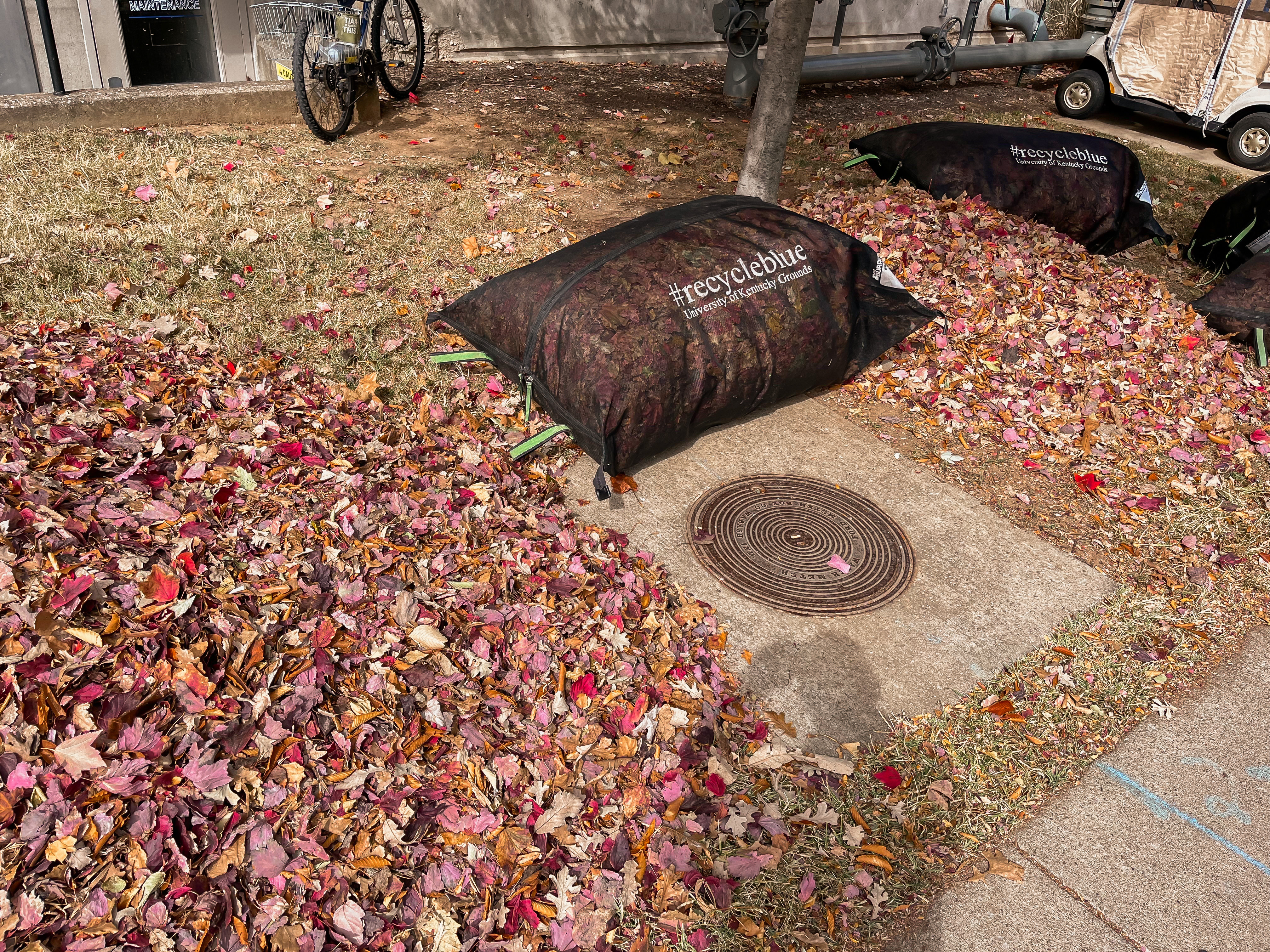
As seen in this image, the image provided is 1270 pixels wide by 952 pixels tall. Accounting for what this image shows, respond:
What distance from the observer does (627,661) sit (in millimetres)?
3195

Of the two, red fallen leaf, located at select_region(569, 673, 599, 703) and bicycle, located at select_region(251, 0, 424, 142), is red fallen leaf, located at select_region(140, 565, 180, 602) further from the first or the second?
bicycle, located at select_region(251, 0, 424, 142)

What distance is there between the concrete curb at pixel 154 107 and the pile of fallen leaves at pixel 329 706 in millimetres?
3899

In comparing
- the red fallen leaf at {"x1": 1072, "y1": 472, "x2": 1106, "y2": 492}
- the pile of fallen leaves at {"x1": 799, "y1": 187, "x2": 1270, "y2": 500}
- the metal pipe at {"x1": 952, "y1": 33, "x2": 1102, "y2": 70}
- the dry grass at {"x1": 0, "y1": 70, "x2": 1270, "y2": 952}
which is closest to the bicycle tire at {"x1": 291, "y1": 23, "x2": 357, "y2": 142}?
the dry grass at {"x1": 0, "y1": 70, "x2": 1270, "y2": 952}

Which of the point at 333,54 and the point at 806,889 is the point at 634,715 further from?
the point at 333,54

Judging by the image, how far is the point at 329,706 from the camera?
281 cm

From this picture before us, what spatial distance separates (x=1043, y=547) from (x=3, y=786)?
411 centimetres

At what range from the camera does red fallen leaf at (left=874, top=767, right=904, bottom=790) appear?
9.71ft

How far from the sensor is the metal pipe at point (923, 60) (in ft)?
33.3

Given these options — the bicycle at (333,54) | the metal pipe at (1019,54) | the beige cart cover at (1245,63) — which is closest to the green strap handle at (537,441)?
the bicycle at (333,54)

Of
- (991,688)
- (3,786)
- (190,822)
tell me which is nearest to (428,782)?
(190,822)

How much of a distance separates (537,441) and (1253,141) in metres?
10.3

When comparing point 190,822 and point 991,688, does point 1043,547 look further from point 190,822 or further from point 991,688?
point 190,822

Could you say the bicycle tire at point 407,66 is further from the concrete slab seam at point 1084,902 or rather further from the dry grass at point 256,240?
the concrete slab seam at point 1084,902

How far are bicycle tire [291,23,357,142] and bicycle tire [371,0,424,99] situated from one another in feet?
2.40
